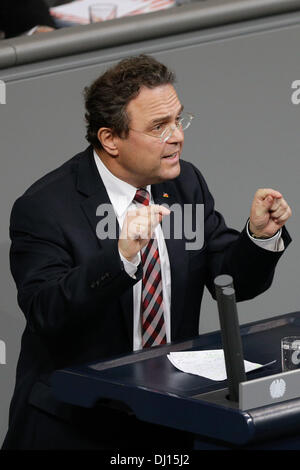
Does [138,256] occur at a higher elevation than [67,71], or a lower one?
lower

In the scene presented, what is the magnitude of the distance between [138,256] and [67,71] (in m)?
1.08

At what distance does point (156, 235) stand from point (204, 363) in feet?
1.64

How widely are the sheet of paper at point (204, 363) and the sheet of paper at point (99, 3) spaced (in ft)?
6.73

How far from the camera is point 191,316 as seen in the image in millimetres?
3588

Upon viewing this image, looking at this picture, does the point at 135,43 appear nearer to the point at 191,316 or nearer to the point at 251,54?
the point at 251,54

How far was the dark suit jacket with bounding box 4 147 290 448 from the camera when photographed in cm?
317

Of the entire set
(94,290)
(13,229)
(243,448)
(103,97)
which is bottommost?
(243,448)

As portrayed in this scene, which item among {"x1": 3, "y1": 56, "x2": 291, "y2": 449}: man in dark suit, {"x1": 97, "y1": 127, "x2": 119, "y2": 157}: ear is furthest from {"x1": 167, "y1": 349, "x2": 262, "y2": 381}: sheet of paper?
{"x1": 97, "y1": 127, "x2": 119, "y2": 157}: ear

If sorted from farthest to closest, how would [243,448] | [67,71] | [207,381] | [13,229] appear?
[67,71] < [13,229] < [207,381] < [243,448]

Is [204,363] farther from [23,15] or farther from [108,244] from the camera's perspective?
[23,15]

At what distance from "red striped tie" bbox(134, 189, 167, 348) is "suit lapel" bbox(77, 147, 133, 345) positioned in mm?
52

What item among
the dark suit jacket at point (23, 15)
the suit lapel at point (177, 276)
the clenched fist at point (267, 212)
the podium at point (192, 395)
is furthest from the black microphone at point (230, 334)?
the dark suit jacket at point (23, 15)

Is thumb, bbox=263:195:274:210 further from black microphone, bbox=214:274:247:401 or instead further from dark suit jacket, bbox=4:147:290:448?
black microphone, bbox=214:274:247:401

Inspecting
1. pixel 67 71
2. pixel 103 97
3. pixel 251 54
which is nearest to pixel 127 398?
pixel 103 97
